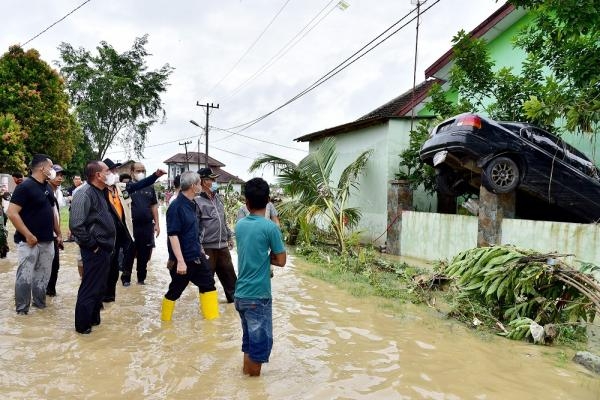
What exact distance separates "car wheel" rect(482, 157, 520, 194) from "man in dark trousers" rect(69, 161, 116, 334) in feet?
23.0

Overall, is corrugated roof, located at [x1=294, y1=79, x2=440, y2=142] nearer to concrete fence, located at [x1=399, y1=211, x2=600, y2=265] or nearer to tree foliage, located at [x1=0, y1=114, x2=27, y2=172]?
concrete fence, located at [x1=399, y1=211, x2=600, y2=265]

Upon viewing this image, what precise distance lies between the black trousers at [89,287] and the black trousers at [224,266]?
147 cm

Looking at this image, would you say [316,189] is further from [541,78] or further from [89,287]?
[89,287]

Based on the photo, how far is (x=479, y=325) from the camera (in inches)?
238

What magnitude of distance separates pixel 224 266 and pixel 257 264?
2739mm

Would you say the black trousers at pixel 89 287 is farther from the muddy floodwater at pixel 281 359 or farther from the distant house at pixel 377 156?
the distant house at pixel 377 156

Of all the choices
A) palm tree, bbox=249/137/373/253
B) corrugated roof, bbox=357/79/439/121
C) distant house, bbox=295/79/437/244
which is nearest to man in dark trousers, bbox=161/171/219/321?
palm tree, bbox=249/137/373/253

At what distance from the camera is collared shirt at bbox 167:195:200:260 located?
5.52 metres

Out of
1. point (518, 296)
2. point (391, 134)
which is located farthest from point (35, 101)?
point (518, 296)

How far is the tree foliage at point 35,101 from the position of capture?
2478cm

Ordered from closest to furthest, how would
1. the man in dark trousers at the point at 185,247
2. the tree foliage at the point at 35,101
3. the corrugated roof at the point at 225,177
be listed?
the man in dark trousers at the point at 185,247, the tree foliage at the point at 35,101, the corrugated roof at the point at 225,177

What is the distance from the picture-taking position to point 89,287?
17.0 feet

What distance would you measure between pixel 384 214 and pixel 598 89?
24.2ft

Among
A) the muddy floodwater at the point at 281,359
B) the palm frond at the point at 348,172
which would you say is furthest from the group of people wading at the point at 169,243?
the palm frond at the point at 348,172
